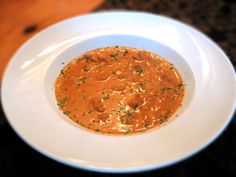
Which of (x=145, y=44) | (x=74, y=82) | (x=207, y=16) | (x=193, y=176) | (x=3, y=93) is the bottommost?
(x=193, y=176)

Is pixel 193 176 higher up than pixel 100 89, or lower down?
lower down

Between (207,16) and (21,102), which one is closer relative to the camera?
(21,102)

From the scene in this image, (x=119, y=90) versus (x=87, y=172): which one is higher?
(x=119, y=90)

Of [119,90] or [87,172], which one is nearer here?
[87,172]

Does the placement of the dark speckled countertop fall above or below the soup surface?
below

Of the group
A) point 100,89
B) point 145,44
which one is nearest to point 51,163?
point 100,89

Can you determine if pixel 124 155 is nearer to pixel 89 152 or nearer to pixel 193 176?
pixel 89 152

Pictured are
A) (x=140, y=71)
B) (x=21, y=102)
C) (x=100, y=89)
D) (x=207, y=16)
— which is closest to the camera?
(x=21, y=102)

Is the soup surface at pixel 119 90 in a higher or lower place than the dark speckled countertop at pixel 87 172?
higher
